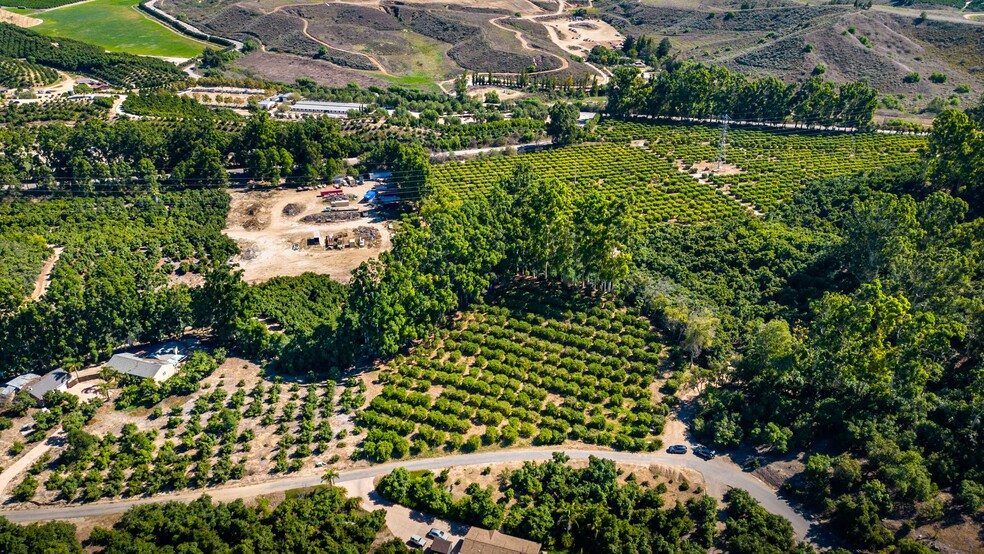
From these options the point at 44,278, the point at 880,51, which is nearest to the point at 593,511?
the point at 44,278

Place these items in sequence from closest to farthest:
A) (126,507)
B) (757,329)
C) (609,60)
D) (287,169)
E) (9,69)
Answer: (126,507) → (757,329) → (287,169) → (9,69) → (609,60)

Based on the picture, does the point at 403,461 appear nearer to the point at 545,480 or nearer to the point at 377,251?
the point at 545,480

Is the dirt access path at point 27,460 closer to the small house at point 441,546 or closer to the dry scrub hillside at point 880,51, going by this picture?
the small house at point 441,546

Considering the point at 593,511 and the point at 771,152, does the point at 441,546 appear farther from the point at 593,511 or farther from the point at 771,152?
the point at 771,152

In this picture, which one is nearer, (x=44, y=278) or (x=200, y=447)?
(x=200, y=447)

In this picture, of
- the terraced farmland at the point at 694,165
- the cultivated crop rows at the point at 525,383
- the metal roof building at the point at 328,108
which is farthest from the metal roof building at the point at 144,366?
the metal roof building at the point at 328,108

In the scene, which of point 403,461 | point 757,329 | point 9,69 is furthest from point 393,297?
point 9,69

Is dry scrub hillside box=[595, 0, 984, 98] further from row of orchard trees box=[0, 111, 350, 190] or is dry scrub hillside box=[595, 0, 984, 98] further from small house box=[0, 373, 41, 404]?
small house box=[0, 373, 41, 404]
